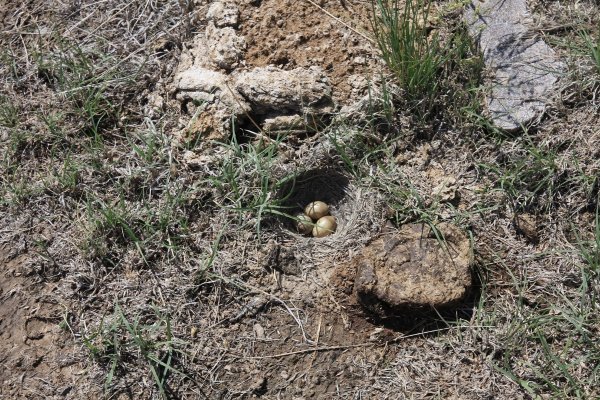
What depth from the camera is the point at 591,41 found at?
10.5 feet

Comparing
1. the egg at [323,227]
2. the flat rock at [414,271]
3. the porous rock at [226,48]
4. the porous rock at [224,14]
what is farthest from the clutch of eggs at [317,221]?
the porous rock at [224,14]

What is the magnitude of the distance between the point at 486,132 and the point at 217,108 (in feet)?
3.84

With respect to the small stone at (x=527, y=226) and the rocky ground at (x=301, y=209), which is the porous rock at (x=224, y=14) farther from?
the small stone at (x=527, y=226)

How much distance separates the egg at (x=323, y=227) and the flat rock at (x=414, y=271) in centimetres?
23

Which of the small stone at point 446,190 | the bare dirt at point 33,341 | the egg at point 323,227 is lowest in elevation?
the bare dirt at point 33,341

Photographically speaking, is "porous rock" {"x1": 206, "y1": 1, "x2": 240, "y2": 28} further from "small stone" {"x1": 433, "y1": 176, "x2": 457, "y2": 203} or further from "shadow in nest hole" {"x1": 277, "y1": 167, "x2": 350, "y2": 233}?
"small stone" {"x1": 433, "y1": 176, "x2": 457, "y2": 203}

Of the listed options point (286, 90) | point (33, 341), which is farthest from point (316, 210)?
point (33, 341)

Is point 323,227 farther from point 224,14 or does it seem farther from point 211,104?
point 224,14

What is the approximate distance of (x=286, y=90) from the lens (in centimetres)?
314

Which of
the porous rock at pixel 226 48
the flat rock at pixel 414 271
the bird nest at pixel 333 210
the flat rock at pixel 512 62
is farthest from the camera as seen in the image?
the porous rock at pixel 226 48

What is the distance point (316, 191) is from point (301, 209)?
0.11m

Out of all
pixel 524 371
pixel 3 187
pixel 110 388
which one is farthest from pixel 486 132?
pixel 3 187

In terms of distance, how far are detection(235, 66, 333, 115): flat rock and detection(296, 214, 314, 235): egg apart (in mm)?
449

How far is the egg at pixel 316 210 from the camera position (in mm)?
3178
